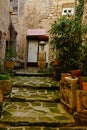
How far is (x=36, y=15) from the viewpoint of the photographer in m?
17.9

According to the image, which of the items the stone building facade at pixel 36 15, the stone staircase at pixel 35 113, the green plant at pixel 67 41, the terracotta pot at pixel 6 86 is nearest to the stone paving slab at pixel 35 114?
the stone staircase at pixel 35 113

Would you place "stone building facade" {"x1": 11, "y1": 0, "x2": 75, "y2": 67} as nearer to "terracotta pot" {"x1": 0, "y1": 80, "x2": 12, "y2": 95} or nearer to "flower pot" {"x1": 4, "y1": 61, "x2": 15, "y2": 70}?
"flower pot" {"x1": 4, "y1": 61, "x2": 15, "y2": 70}

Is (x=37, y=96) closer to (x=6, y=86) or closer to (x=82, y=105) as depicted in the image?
(x=6, y=86)

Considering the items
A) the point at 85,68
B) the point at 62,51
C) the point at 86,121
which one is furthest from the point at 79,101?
the point at 62,51

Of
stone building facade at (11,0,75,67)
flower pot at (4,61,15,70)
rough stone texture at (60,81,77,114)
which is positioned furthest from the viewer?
stone building facade at (11,0,75,67)

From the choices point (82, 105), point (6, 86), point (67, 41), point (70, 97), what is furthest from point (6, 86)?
point (67, 41)

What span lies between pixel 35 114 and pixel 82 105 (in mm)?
1213

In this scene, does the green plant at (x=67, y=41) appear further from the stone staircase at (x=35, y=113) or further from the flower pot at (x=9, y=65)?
the flower pot at (x=9, y=65)

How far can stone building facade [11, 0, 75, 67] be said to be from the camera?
683 inches

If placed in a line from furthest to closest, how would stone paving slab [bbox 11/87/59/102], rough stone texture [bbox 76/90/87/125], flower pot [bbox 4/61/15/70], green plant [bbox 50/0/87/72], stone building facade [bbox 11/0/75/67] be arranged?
stone building facade [bbox 11/0/75/67], flower pot [bbox 4/61/15/70], green plant [bbox 50/0/87/72], stone paving slab [bbox 11/87/59/102], rough stone texture [bbox 76/90/87/125]

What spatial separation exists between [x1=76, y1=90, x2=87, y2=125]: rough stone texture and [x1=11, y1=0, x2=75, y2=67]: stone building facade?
12263 millimetres

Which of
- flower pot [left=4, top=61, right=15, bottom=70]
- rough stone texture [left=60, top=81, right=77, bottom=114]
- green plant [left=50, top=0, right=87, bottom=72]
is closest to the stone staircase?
rough stone texture [left=60, top=81, right=77, bottom=114]

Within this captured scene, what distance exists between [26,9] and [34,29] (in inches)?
85.2

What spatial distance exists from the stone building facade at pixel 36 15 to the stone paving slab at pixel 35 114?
11313 mm
